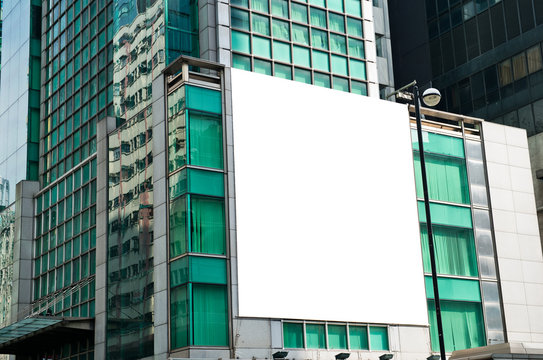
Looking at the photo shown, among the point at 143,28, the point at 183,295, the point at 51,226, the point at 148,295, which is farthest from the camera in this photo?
the point at 51,226

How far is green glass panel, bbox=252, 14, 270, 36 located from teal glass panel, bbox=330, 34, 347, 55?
12.4ft

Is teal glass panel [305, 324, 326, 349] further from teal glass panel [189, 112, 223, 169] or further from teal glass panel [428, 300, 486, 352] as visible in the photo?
teal glass panel [189, 112, 223, 169]

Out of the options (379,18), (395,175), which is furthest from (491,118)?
(395,175)

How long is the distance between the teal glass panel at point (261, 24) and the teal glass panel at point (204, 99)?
633 centimetres

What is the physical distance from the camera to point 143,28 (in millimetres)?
41906

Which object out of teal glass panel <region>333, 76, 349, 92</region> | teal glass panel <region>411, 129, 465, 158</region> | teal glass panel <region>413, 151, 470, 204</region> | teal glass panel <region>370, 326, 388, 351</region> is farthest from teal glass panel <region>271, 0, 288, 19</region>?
teal glass panel <region>370, 326, 388, 351</region>

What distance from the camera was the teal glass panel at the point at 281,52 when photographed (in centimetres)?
4159

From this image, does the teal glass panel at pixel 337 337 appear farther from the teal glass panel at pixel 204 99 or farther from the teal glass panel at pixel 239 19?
the teal glass panel at pixel 239 19

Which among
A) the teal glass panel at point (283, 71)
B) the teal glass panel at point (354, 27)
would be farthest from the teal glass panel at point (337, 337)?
the teal glass panel at point (354, 27)

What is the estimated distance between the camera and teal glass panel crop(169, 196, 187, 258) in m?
33.9

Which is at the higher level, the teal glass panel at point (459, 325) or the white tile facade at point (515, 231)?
the white tile facade at point (515, 231)

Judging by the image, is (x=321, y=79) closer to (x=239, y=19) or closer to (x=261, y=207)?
(x=239, y=19)

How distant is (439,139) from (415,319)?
942 centimetres

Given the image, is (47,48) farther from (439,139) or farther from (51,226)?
(439,139)
